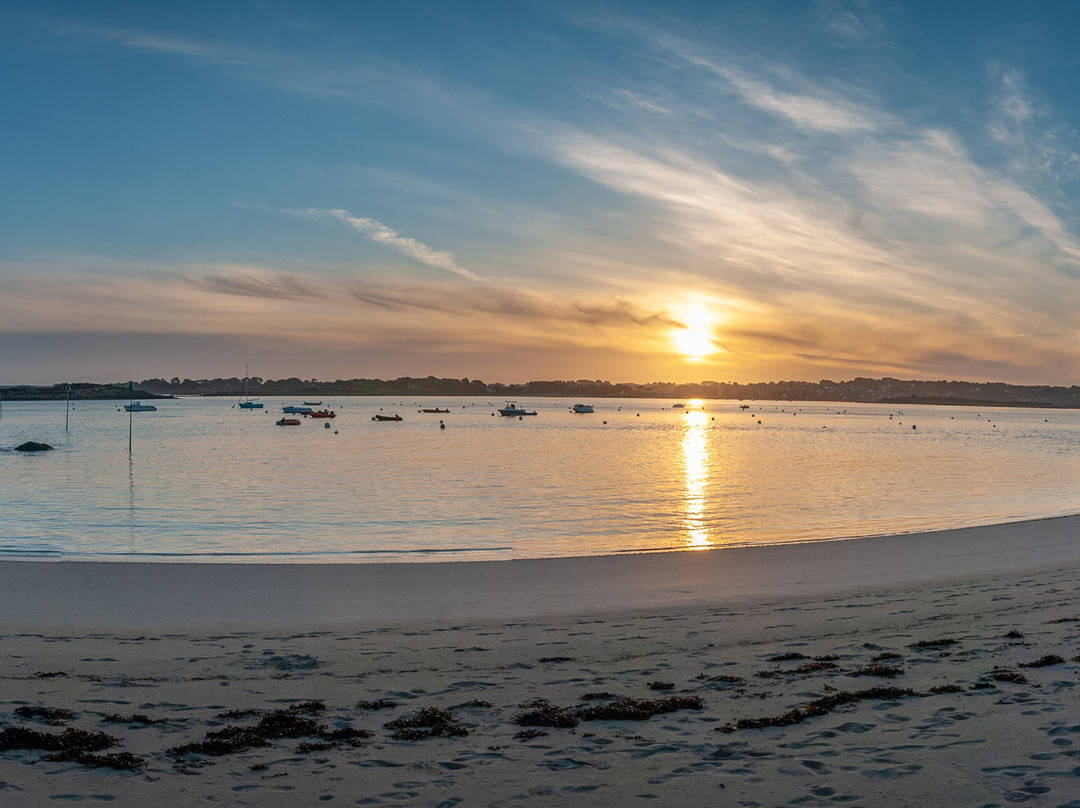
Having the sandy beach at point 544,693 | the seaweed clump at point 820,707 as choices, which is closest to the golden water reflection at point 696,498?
the sandy beach at point 544,693

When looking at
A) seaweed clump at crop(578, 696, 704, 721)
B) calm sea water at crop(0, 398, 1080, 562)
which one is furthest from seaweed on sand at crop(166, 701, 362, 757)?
calm sea water at crop(0, 398, 1080, 562)

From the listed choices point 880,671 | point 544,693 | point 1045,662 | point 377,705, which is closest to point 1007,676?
point 1045,662

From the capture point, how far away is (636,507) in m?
32.0

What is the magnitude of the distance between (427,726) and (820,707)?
3.63 m

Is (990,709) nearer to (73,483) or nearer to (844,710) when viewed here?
(844,710)

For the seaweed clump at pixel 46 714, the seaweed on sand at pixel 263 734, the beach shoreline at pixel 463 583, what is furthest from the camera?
the beach shoreline at pixel 463 583

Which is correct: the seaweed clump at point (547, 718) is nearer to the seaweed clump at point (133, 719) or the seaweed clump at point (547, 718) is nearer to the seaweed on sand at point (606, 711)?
the seaweed on sand at point (606, 711)

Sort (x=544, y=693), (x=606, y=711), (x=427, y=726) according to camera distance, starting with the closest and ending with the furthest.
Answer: (x=427, y=726) < (x=606, y=711) < (x=544, y=693)

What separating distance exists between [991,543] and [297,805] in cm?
1964

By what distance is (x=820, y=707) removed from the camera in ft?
25.7

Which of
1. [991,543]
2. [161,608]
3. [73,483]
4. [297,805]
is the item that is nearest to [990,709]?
[297,805]

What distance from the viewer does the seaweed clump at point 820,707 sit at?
24.4 ft

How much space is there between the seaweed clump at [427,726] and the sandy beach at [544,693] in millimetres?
35

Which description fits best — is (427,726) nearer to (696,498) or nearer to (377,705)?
(377,705)
